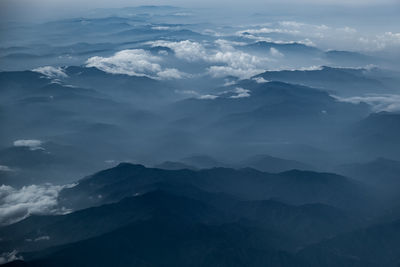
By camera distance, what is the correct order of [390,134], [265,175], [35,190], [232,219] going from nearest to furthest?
[232,219] < [35,190] < [265,175] < [390,134]

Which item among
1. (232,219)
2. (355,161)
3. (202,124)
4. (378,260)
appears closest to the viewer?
(378,260)

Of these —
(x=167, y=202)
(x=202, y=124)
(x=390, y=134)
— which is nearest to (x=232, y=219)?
(x=167, y=202)

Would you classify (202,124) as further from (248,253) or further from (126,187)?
(248,253)

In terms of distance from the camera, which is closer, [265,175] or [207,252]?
[207,252]

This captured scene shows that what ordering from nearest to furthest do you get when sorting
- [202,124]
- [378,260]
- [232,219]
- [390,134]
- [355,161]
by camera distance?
[378,260] < [232,219] < [355,161] < [390,134] < [202,124]

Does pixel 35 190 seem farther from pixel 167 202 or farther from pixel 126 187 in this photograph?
pixel 167 202

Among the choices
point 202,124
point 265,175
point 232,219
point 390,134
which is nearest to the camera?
point 232,219

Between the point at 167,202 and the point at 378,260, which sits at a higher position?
the point at 167,202

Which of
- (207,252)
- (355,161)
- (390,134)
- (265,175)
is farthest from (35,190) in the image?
(390,134)

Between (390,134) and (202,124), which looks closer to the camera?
(390,134)
